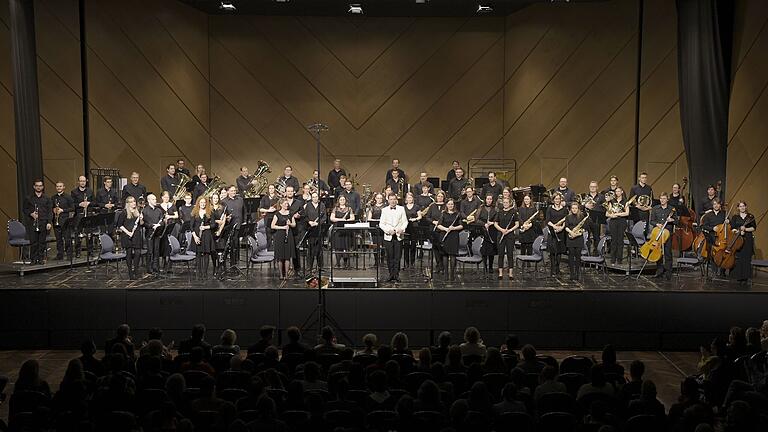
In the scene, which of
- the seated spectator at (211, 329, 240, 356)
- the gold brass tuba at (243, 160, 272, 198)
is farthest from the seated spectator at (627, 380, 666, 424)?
the gold brass tuba at (243, 160, 272, 198)

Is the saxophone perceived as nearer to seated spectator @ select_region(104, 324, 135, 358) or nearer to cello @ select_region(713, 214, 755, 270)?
cello @ select_region(713, 214, 755, 270)

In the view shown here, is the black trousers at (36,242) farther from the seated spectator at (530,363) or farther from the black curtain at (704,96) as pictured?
the black curtain at (704,96)

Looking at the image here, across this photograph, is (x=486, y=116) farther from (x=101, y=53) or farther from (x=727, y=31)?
(x=101, y=53)

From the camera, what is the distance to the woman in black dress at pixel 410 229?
45.5 feet

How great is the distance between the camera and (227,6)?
18969 mm

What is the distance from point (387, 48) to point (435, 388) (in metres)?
16.0

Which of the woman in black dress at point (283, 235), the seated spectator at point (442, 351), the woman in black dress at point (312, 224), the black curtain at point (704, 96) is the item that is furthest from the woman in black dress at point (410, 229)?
the black curtain at point (704, 96)

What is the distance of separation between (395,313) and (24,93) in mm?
8330

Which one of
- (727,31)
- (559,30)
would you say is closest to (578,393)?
(727,31)

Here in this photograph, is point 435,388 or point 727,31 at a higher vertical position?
point 727,31

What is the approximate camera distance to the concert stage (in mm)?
12133

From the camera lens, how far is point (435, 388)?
6555mm

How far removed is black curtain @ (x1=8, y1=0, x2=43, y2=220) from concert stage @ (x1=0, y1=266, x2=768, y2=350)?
3690 millimetres

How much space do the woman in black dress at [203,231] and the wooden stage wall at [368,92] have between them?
461cm
